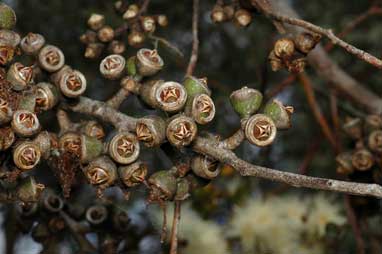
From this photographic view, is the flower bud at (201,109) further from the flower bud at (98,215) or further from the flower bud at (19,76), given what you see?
the flower bud at (98,215)

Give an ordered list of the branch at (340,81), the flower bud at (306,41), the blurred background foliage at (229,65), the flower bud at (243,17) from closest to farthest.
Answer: the flower bud at (306,41), the flower bud at (243,17), the branch at (340,81), the blurred background foliage at (229,65)

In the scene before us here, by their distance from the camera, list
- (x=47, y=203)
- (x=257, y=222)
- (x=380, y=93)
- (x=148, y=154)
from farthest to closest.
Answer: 1. (x=380, y=93)
2. (x=148, y=154)
3. (x=257, y=222)
4. (x=47, y=203)

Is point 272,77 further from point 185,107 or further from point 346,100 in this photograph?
point 185,107

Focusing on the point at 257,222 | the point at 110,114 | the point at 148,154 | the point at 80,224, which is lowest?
the point at 148,154

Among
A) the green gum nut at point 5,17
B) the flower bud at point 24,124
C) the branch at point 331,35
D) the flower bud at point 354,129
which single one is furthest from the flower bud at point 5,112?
the flower bud at point 354,129

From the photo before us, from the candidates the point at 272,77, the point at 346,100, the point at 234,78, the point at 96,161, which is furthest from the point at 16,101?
the point at 272,77

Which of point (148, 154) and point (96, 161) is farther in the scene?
point (148, 154)
